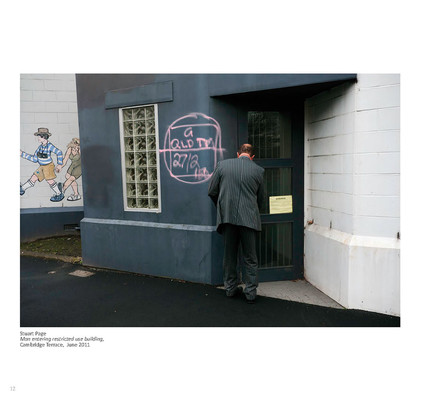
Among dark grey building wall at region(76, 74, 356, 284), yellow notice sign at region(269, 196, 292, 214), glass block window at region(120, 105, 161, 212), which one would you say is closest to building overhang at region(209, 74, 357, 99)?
dark grey building wall at region(76, 74, 356, 284)

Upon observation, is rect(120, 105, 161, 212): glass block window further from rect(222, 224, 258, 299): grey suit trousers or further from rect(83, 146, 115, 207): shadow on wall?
rect(222, 224, 258, 299): grey suit trousers

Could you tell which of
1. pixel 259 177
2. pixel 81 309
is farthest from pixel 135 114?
pixel 81 309

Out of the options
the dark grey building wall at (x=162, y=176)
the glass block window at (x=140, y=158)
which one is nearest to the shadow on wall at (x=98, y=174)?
the dark grey building wall at (x=162, y=176)

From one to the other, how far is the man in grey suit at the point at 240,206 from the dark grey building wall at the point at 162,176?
0.43 meters

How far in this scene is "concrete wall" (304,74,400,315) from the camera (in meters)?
3.60

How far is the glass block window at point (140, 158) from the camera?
4953 mm

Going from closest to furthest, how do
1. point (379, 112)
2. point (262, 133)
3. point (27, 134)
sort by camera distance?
1. point (379, 112)
2. point (262, 133)
3. point (27, 134)

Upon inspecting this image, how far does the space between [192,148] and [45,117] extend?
4.31 metres

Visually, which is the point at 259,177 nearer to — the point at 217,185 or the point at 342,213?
the point at 217,185

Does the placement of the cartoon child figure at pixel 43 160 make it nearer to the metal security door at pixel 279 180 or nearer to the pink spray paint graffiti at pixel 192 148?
the pink spray paint graffiti at pixel 192 148

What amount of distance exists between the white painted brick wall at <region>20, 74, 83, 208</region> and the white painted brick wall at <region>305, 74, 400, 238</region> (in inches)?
215

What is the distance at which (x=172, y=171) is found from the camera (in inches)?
187

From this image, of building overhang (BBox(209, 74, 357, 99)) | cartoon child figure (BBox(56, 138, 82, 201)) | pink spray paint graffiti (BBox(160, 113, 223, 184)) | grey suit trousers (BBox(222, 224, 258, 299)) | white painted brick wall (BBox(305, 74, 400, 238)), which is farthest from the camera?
cartoon child figure (BBox(56, 138, 82, 201))

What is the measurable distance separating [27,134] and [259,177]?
18.2ft
